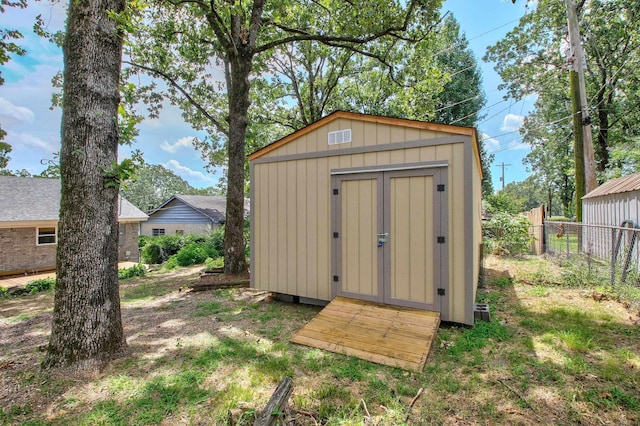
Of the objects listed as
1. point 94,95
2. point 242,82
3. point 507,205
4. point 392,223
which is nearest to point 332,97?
point 242,82

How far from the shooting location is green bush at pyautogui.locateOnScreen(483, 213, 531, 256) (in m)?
9.23

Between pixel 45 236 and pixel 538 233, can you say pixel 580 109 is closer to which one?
pixel 538 233

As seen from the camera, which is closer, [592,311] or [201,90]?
Answer: [592,311]

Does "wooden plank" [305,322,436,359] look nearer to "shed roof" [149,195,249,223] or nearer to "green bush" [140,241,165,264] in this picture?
"green bush" [140,241,165,264]

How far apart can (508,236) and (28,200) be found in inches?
764

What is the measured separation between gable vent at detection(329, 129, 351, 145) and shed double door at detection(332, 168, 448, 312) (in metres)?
0.54

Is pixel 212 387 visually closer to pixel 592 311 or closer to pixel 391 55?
pixel 592 311

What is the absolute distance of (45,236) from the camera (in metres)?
12.3

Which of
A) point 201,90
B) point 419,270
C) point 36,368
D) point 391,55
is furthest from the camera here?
point 201,90

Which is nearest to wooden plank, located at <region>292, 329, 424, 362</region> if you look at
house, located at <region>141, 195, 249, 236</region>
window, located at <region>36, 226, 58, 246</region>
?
window, located at <region>36, 226, 58, 246</region>

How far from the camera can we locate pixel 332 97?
45.5 feet

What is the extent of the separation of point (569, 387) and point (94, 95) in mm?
5033

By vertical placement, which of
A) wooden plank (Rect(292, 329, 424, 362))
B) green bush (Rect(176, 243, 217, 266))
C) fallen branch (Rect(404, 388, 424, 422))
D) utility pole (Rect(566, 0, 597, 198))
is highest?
utility pole (Rect(566, 0, 597, 198))

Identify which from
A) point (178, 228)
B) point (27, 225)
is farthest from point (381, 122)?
point (178, 228)
